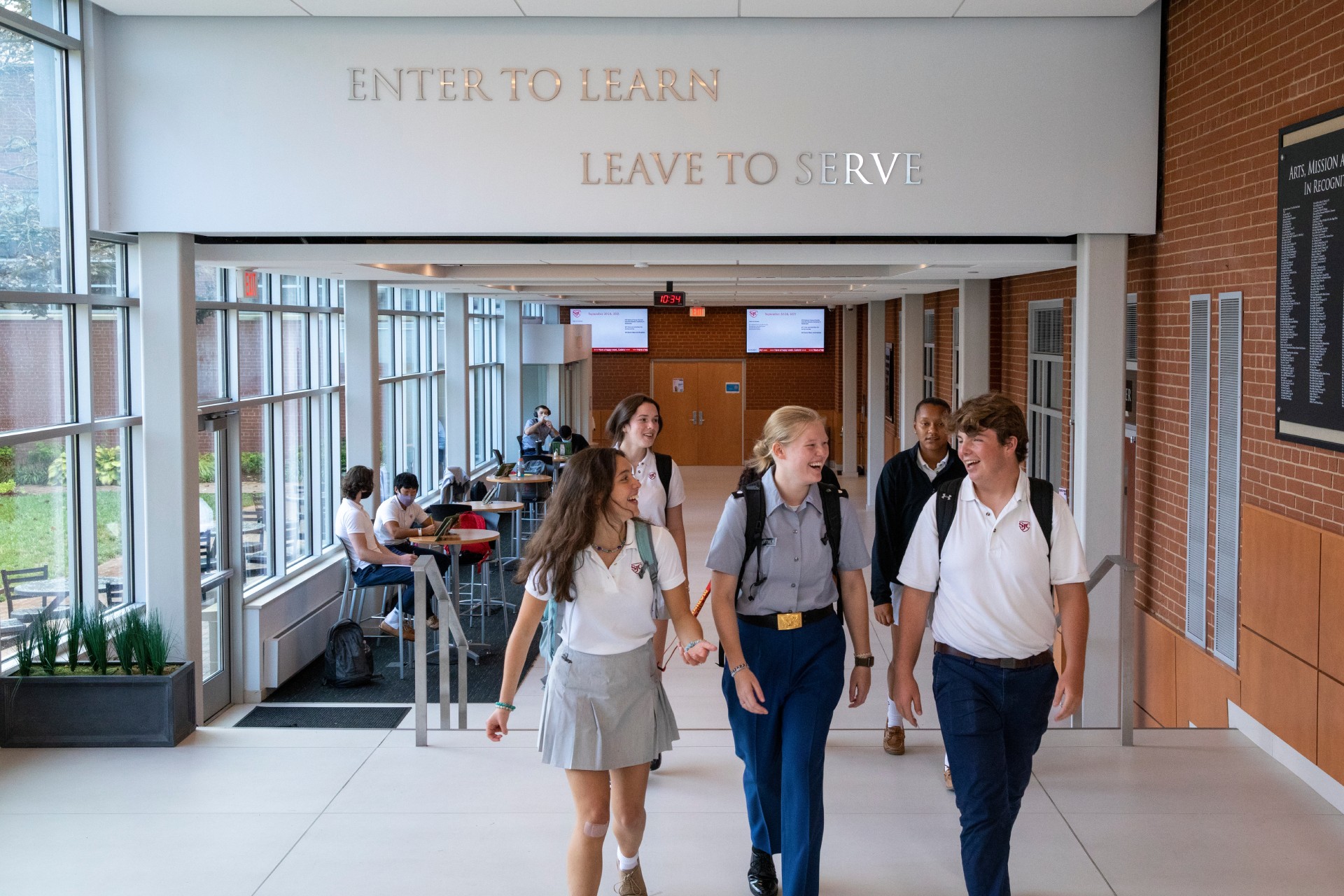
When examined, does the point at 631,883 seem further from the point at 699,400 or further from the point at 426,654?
the point at 699,400

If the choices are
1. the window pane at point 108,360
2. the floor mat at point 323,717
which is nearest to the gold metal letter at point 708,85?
the window pane at point 108,360

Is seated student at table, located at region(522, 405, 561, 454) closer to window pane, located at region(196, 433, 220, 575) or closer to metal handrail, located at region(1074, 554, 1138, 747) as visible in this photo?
window pane, located at region(196, 433, 220, 575)

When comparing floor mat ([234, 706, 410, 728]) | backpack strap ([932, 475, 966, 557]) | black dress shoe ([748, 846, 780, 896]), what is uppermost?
backpack strap ([932, 475, 966, 557])

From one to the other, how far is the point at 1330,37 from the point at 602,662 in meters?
3.76

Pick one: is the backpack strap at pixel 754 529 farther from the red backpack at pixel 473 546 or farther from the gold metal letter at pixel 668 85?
the red backpack at pixel 473 546

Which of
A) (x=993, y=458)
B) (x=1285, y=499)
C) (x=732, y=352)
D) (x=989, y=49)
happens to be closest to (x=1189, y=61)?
(x=989, y=49)

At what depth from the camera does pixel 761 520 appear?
3299 millimetres

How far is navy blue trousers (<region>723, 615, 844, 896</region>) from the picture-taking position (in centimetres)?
318

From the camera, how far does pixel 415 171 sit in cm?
591

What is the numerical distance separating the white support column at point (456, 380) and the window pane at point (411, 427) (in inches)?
14.3

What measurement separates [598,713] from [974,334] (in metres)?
8.59

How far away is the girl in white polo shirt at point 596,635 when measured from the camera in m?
3.00

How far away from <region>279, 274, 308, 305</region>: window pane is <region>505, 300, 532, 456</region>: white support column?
28.8ft

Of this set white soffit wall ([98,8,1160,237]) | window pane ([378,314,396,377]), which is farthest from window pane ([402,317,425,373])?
white soffit wall ([98,8,1160,237])
